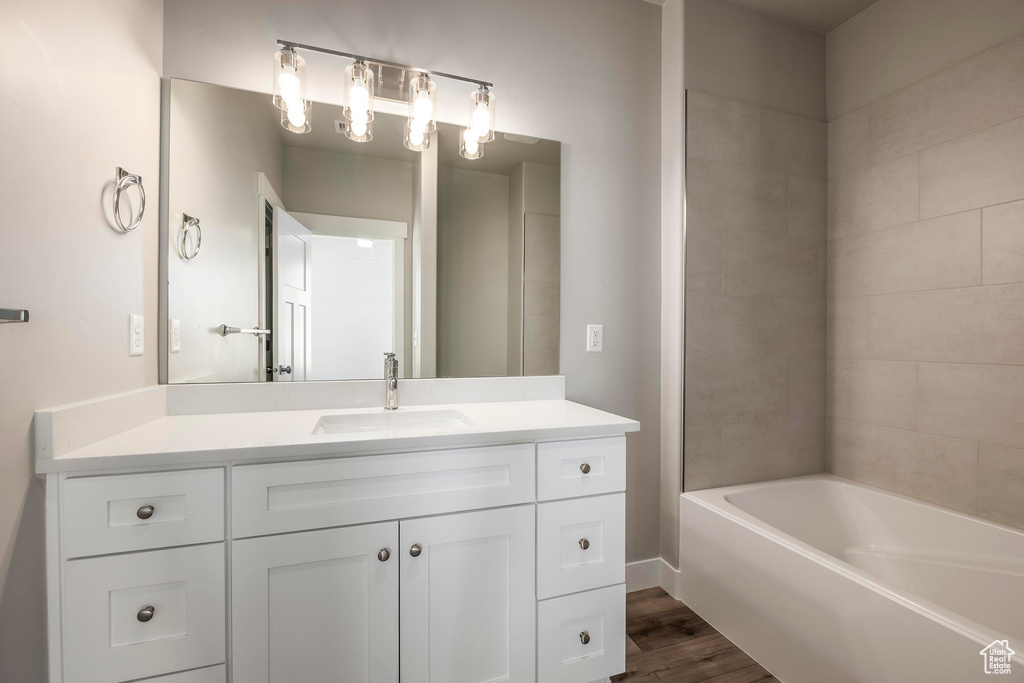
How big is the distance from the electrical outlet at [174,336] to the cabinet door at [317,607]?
0.73 meters

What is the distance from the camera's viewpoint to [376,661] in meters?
1.15

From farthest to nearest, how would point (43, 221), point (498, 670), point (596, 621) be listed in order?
1. point (596, 621)
2. point (498, 670)
3. point (43, 221)

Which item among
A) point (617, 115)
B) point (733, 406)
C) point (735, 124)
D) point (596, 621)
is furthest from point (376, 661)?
point (735, 124)

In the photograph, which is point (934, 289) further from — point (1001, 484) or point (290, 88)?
point (290, 88)

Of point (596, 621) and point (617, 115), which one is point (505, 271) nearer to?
point (617, 115)

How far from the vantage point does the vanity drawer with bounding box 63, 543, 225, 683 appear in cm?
95

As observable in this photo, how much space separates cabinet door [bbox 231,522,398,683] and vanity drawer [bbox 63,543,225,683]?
51 millimetres

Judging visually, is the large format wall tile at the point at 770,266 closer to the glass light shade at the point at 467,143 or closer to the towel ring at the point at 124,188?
the glass light shade at the point at 467,143

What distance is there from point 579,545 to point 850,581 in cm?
73

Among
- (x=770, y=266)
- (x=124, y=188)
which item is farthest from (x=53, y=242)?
(x=770, y=266)

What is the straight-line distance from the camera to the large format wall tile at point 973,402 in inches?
63.5

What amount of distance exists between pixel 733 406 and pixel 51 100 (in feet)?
7.68

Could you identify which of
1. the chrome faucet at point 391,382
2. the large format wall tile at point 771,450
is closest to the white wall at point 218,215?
the chrome faucet at point 391,382

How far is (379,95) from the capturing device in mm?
1644
